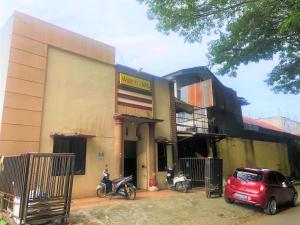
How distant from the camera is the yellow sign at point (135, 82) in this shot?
48.1 ft

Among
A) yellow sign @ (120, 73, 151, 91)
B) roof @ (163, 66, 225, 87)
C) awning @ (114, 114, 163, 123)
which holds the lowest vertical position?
awning @ (114, 114, 163, 123)

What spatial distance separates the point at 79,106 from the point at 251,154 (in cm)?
1564

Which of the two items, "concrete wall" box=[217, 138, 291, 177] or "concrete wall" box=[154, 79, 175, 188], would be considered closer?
"concrete wall" box=[154, 79, 175, 188]

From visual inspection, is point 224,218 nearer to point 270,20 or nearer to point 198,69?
point 270,20

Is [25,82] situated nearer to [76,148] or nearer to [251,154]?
[76,148]

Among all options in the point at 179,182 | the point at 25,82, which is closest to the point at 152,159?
the point at 179,182

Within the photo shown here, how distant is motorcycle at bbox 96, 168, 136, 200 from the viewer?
11359 mm

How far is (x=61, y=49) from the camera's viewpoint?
12.5 m

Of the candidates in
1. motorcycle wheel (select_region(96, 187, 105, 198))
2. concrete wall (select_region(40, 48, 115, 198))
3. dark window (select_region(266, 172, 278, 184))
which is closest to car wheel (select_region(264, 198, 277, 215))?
dark window (select_region(266, 172, 278, 184))

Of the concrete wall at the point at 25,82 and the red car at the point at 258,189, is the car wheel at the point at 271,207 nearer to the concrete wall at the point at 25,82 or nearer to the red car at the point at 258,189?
the red car at the point at 258,189

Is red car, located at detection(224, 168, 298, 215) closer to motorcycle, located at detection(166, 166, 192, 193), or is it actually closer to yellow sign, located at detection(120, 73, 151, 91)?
motorcycle, located at detection(166, 166, 192, 193)

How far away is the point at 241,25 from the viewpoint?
11070 millimetres

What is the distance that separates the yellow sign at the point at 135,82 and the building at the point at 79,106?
0.05 m

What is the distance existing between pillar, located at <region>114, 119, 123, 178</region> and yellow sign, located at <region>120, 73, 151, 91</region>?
2.24m
